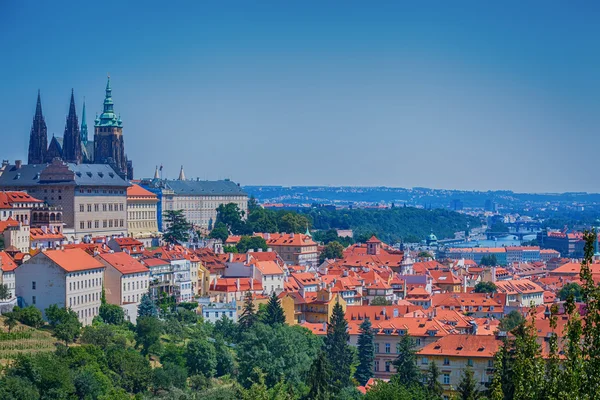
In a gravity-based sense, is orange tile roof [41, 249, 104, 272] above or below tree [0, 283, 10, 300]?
above

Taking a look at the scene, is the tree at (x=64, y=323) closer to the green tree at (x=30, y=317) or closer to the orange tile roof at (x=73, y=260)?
the green tree at (x=30, y=317)

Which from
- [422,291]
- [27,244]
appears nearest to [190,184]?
[422,291]

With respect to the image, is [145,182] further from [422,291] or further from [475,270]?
[422,291]

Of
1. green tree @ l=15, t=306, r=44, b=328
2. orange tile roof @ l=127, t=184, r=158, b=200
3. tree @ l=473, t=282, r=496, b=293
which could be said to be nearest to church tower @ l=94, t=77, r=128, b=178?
orange tile roof @ l=127, t=184, r=158, b=200

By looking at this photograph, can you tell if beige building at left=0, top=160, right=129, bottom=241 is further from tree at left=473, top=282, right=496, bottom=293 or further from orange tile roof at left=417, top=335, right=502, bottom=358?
orange tile roof at left=417, top=335, right=502, bottom=358

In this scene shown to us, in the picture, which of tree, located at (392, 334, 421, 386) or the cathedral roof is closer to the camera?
tree, located at (392, 334, 421, 386)
